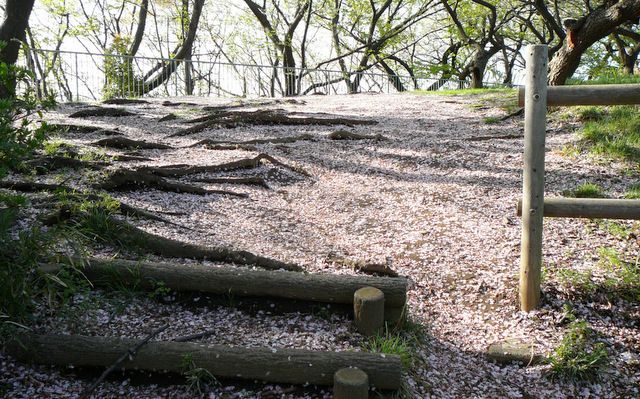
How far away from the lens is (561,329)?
12.5 feet

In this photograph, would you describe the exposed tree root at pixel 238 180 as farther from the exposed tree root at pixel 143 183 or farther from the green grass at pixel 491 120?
the green grass at pixel 491 120

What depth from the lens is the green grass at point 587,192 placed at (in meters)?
5.77

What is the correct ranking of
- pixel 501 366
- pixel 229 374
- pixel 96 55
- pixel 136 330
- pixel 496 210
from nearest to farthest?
1. pixel 229 374
2. pixel 136 330
3. pixel 501 366
4. pixel 496 210
5. pixel 96 55

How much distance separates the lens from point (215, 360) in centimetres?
294

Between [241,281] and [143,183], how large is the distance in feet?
10.3

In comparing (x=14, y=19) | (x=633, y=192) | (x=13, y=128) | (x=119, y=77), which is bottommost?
(x=633, y=192)

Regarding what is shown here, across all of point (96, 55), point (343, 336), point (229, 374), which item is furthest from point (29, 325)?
point (96, 55)

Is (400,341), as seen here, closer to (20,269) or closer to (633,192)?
(20,269)

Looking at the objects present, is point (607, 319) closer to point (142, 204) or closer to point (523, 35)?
point (142, 204)

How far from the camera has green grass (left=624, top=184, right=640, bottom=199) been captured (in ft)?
18.3

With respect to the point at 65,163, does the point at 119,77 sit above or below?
above

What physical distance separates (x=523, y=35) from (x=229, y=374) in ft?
91.0

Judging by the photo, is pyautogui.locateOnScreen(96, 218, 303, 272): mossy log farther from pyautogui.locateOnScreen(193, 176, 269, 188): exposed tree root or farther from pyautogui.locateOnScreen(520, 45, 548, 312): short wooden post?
pyautogui.locateOnScreen(193, 176, 269, 188): exposed tree root

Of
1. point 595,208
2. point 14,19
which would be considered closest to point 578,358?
point 595,208
